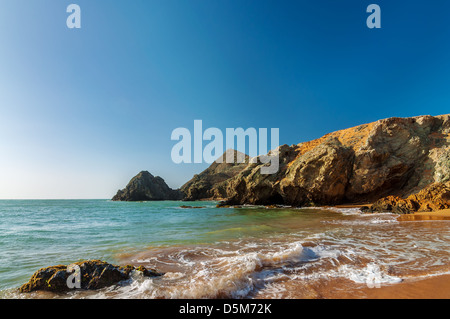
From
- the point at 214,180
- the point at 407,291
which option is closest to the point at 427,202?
the point at 407,291

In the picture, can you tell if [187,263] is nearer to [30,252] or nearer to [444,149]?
[30,252]

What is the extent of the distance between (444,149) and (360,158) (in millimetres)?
7300

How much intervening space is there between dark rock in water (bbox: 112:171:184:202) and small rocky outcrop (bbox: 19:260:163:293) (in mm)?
99039

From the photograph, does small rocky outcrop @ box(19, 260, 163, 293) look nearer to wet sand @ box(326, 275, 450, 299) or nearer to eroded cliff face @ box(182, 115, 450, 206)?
wet sand @ box(326, 275, 450, 299)

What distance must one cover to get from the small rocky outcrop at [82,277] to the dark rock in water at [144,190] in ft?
325

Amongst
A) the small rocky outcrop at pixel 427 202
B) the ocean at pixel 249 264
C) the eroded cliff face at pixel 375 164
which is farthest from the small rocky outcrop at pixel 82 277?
the eroded cliff face at pixel 375 164

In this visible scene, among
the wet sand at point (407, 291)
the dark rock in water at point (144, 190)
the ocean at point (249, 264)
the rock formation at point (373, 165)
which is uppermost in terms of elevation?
the rock formation at point (373, 165)

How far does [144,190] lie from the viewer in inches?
3787

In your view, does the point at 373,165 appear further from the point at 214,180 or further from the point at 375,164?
the point at 214,180

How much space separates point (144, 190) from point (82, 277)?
9931cm

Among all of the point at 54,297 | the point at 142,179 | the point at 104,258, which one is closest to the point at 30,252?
the point at 104,258

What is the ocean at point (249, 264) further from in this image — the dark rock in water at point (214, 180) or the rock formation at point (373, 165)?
the dark rock in water at point (214, 180)

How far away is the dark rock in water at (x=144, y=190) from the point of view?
95750mm
